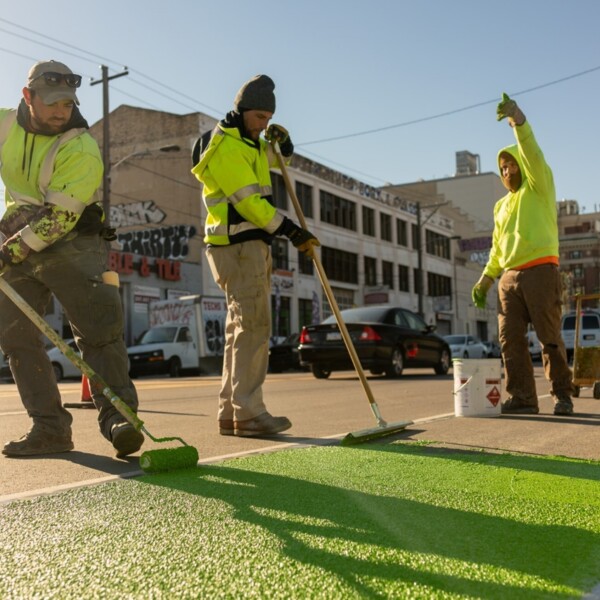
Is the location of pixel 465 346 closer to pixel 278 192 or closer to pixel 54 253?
pixel 278 192

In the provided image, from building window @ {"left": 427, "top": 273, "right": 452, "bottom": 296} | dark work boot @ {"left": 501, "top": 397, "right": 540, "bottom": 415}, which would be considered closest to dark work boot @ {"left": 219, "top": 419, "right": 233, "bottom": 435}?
dark work boot @ {"left": 501, "top": 397, "right": 540, "bottom": 415}

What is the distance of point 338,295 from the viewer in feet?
159

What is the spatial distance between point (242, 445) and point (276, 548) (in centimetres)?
244

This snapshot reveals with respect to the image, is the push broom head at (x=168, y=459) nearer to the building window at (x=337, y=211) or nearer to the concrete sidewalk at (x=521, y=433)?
the concrete sidewalk at (x=521, y=433)

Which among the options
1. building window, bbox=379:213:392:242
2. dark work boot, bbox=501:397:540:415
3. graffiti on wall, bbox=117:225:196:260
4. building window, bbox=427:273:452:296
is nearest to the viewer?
dark work boot, bbox=501:397:540:415

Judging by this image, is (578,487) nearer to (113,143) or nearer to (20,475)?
(20,475)

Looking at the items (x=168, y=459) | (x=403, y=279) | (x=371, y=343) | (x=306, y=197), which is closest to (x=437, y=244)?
(x=403, y=279)

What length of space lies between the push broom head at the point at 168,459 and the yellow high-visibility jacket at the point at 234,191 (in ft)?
5.78

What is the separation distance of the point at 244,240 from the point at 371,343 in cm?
1023

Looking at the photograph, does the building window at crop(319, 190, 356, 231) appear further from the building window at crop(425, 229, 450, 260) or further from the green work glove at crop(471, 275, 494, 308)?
the green work glove at crop(471, 275, 494, 308)

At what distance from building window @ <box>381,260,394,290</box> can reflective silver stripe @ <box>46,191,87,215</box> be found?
163 ft

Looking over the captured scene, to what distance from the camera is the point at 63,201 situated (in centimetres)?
397

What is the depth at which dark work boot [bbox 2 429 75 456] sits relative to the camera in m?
4.18

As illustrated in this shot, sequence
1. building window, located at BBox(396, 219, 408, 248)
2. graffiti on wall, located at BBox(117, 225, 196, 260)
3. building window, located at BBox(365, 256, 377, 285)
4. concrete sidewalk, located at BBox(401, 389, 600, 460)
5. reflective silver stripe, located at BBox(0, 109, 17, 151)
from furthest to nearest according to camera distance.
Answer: building window, located at BBox(396, 219, 408, 248)
building window, located at BBox(365, 256, 377, 285)
graffiti on wall, located at BBox(117, 225, 196, 260)
concrete sidewalk, located at BBox(401, 389, 600, 460)
reflective silver stripe, located at BBox(0, 109, 17, 151)
